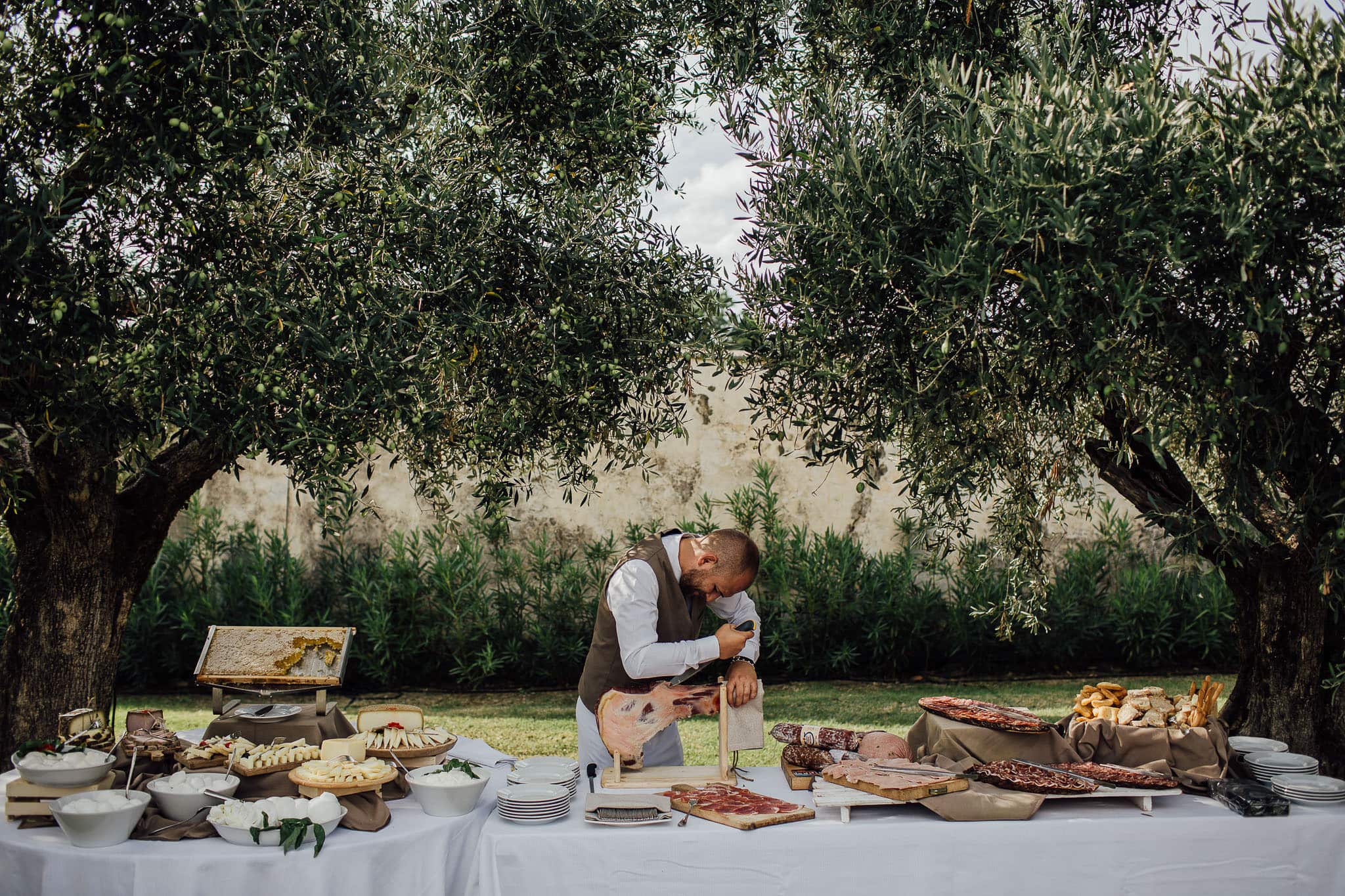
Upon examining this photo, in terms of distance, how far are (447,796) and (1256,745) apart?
3636 millimetres

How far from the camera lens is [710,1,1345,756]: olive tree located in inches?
146

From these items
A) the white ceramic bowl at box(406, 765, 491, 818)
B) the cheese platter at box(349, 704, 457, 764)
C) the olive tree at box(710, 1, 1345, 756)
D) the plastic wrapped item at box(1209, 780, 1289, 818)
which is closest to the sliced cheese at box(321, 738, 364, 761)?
the cheese platter at box(349, 704, 457, 764)

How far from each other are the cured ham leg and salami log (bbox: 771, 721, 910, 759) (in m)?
0.54

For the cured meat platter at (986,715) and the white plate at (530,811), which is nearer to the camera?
the white plate at (530,811)

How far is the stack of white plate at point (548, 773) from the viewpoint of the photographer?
13.8 feet

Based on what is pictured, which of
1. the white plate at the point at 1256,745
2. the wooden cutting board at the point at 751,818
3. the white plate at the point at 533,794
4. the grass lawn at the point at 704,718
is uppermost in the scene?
the white plate at the point at 1256,745

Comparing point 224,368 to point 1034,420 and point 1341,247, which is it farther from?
point 1341,247

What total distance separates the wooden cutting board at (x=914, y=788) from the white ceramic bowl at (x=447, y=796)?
1.45 meters

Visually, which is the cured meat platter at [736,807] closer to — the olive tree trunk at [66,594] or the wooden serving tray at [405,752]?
the wooden serving tray at [405,752]

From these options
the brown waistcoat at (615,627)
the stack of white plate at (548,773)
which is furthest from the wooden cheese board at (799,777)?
the stack of white plate at (548,773)

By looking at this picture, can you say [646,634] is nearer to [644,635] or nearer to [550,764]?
[644,635]

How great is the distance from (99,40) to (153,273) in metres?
0.89

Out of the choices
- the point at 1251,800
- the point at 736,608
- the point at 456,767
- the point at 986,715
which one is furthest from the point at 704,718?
the point at 1251,800

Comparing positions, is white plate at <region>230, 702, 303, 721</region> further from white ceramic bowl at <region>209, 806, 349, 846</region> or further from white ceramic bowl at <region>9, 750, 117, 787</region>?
white ceramic bowl at <region>209, 806, 349, 846</region>
